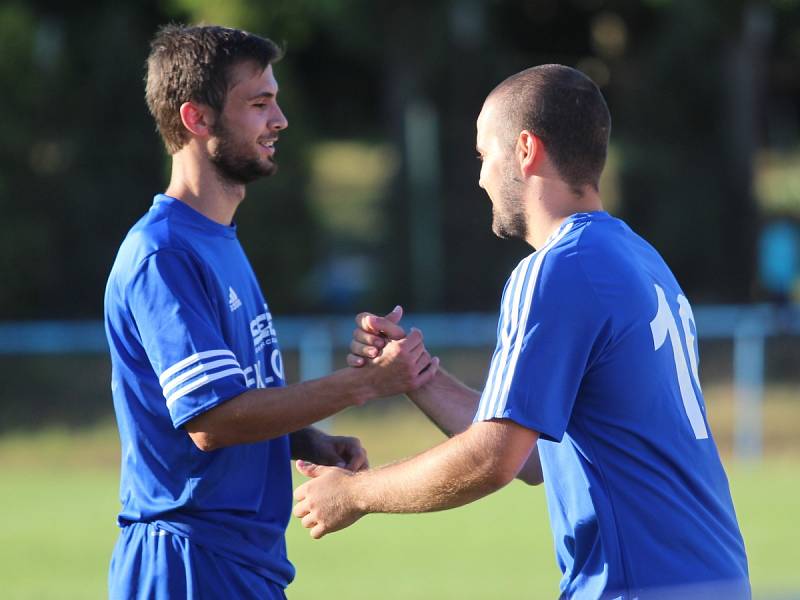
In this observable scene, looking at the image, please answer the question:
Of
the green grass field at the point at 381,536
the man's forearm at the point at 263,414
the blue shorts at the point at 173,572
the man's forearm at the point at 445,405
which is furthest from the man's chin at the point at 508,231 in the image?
the green grass field at the point at 381,536

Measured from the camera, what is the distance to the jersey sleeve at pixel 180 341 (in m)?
3.88

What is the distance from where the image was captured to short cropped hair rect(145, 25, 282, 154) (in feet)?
14.0

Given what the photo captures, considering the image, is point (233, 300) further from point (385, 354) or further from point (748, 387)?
point (748, 387)

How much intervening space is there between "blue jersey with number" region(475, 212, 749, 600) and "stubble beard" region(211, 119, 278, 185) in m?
1.22

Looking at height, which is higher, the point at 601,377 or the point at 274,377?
the point at 601,377

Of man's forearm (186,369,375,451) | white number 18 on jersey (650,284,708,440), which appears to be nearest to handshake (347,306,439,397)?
man's forearm (186,369,375,451)

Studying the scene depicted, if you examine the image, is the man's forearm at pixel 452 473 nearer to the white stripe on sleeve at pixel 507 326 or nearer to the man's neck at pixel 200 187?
the white stripe on sleeve at pixel 507 326

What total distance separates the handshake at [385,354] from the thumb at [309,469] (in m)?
0.30

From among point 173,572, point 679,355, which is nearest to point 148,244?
point 173,572

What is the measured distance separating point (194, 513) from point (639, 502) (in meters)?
1.46

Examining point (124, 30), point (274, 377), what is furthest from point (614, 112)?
point (274, 377)

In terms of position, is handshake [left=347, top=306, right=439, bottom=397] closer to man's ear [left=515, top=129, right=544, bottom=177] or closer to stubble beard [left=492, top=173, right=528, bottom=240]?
stubble beard [left=492, top=173, right=528, bottom=240]

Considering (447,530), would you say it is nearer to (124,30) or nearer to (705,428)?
(705,428)

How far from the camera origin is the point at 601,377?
3465 mm
